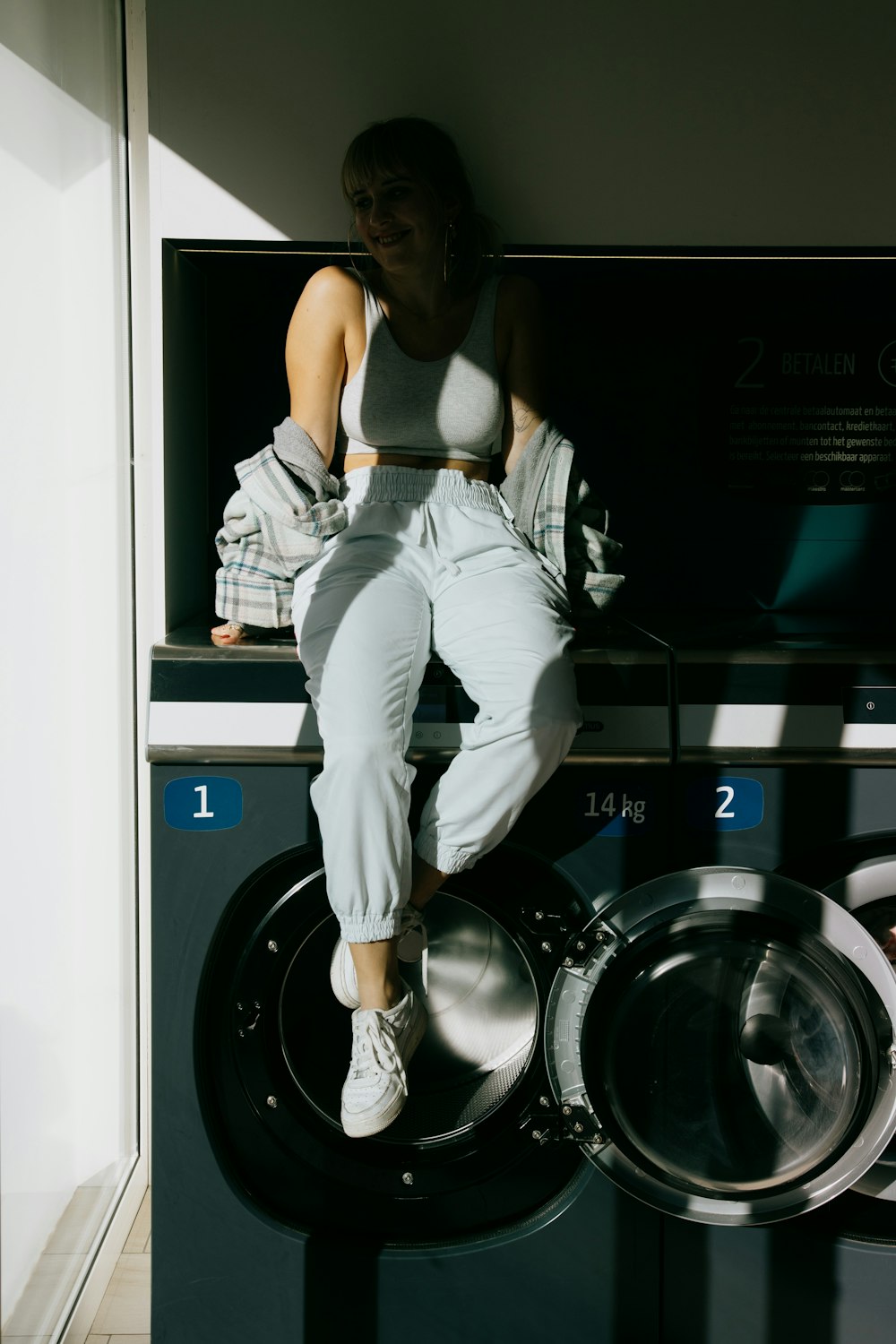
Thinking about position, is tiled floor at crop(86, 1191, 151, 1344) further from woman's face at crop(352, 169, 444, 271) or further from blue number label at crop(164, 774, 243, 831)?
woman's face at crop(352, 169, 444, 271)

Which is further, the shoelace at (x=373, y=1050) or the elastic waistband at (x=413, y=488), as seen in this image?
the elastic waistband at (x=413, y=488)

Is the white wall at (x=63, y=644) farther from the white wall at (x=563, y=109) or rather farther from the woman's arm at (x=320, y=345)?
the woman's arm at (x=320, y=345)

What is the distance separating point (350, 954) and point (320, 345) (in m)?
0.92

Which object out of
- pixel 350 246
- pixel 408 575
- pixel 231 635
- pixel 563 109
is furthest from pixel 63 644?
pixel 563 109

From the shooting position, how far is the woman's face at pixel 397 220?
1.62 meters

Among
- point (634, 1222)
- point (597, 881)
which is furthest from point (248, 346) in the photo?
point (634, 1222)

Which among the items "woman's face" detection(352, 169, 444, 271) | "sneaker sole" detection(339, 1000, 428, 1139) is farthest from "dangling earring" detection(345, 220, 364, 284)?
"sneaker sole" detection(339, 1000, 428, 1139)

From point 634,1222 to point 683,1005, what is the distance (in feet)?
1.09

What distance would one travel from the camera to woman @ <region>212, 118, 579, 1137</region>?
144 centimetres

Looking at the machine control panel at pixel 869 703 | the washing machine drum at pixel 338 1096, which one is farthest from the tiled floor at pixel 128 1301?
the machine control panel at pixel 869 703

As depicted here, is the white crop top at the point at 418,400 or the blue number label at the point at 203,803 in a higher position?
the white crop top at the point at 418,400

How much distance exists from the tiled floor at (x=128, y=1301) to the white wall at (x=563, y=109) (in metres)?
1.70

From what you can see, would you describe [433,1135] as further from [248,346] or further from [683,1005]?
[248,346]

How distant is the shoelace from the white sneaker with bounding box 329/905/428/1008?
0.07 metres
